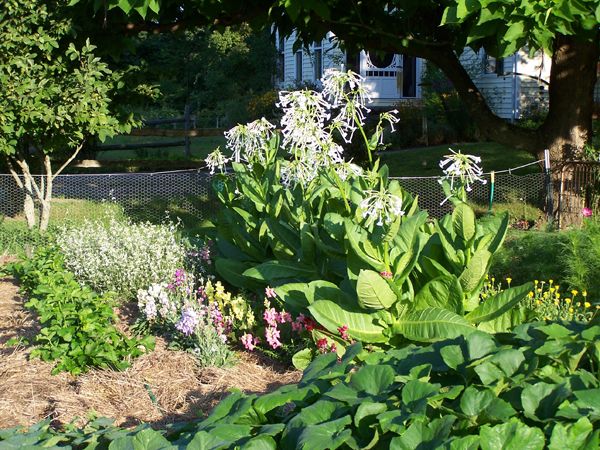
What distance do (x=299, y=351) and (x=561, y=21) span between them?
161 inches

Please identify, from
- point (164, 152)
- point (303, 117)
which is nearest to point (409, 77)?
point (164, 152)

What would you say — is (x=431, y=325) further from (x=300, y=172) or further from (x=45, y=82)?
(x=45, y=82)

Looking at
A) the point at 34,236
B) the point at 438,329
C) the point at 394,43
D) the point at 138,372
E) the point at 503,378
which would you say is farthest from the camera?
the point at 394,43

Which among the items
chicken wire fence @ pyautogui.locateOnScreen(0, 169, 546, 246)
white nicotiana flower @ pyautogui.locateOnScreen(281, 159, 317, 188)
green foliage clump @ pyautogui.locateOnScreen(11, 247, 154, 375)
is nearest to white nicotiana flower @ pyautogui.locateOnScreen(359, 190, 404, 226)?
white nicotiana flower @ pyautogui.locateOnScreen(281, 159, 317, 188)

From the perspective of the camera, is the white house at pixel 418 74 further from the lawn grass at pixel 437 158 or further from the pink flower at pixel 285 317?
the pink flower at pixel 285 317

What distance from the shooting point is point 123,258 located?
693 cm

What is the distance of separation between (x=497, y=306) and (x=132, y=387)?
83.2 inches

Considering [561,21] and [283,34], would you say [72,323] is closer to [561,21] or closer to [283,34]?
[561,21]

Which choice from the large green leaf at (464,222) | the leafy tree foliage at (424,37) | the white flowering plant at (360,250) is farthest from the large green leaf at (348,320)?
the leafy tree foliage at (424,37)

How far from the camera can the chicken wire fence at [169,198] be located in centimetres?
1133

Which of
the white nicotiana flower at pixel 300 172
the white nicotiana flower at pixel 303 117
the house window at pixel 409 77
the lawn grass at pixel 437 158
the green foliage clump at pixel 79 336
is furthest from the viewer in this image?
the house window at pixel 409 77

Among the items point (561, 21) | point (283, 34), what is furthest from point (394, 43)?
point (561, 21)

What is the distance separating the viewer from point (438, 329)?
4477 millimetres

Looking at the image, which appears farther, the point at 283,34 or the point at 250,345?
the point at 283,34
